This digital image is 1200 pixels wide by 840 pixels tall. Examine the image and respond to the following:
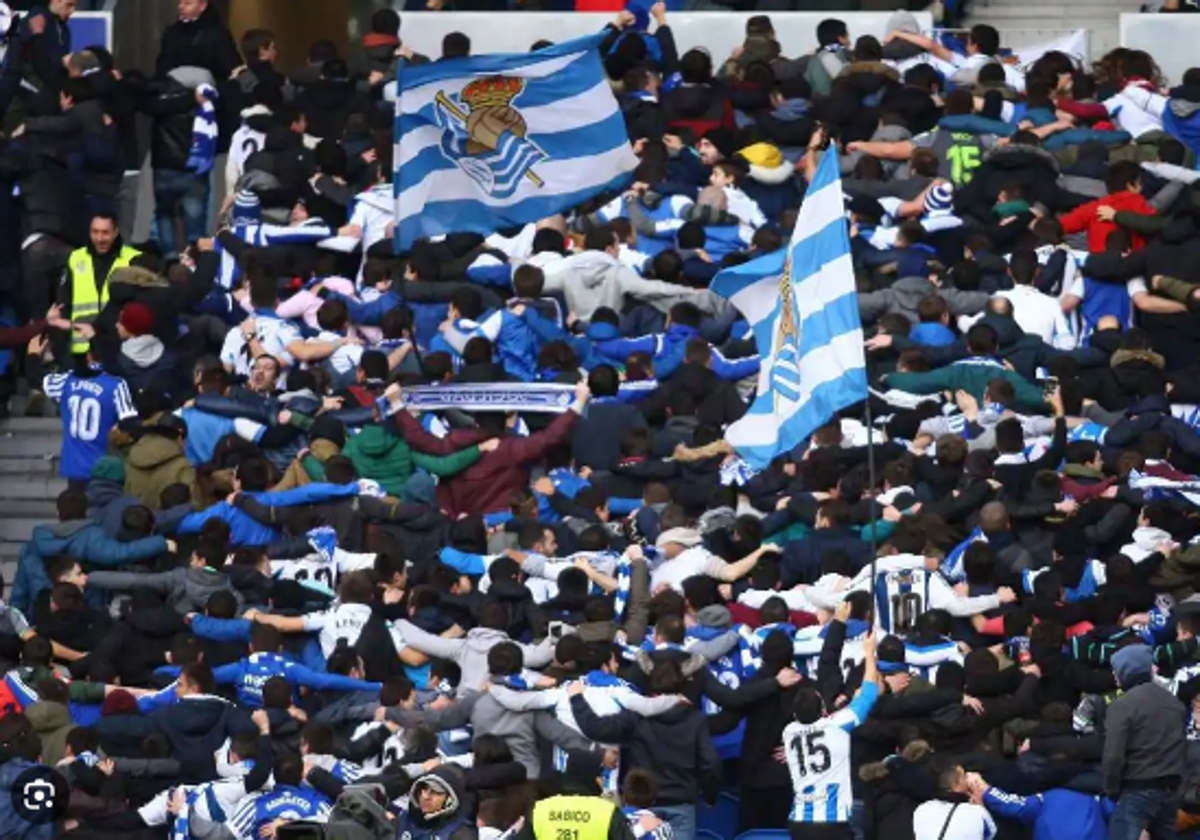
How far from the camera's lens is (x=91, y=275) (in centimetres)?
3097

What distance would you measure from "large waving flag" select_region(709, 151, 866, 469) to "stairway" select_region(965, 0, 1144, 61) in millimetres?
11821

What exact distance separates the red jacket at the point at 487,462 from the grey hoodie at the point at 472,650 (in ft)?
7.48

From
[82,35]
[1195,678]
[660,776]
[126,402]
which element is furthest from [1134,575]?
[82,35]

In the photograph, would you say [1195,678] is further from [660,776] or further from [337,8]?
[337,8]

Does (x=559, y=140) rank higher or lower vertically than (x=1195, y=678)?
higher

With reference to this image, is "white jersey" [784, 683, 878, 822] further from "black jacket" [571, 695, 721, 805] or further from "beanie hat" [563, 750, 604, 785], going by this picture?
"beanie hat" [563, 750, 604, 785]

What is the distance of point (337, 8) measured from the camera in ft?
132

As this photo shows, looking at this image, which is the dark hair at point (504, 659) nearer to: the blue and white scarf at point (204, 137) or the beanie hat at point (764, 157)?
the beanie hat at point (764, 157)

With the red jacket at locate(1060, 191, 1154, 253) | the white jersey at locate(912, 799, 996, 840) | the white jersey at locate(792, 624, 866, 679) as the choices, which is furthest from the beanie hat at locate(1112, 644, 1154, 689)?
the red jacket at locate(1060, 191, 1154, 253)

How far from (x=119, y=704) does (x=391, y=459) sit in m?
3.72

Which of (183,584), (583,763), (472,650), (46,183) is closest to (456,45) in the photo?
(46,183)

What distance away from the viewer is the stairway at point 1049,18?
36.8 m

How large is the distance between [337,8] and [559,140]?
A: 36.5 feet

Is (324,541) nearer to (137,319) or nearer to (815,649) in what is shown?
(137,319)
